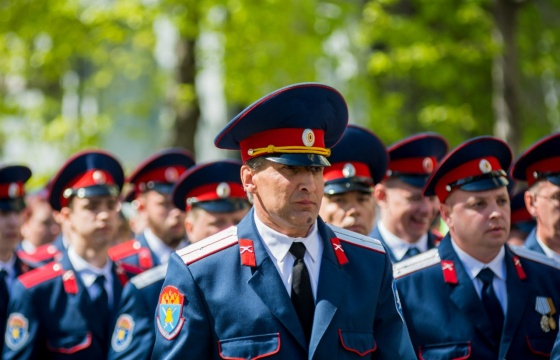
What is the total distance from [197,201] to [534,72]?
1125 cm

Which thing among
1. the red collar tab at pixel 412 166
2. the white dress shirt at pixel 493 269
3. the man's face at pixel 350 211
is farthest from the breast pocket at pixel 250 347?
the red collar tab at pixel 412 166

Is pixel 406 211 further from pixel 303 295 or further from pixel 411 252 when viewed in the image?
pixel 303 295

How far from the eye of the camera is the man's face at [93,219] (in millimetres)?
7332

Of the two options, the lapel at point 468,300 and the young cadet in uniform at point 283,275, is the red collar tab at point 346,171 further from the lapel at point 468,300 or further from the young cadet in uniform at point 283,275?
the young cadet in uniform at point 283,275

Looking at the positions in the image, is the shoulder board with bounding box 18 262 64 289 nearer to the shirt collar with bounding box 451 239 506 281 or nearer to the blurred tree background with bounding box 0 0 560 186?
the shirt collar with bounding box 451 239 506 281

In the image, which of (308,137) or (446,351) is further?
(446,351)

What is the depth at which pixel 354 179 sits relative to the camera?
7.19 m

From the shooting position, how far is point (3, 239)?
820 cm

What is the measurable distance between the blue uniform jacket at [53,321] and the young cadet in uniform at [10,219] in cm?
86

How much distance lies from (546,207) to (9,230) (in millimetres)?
4185

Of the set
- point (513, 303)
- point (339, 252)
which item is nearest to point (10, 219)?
point (513, 303)

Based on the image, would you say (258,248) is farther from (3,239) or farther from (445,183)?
(3,239)

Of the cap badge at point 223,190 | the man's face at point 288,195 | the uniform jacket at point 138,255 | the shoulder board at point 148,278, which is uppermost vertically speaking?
the man's face at point 288,195

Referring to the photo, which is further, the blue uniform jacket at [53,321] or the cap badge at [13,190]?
the cap badge at [13,190]
